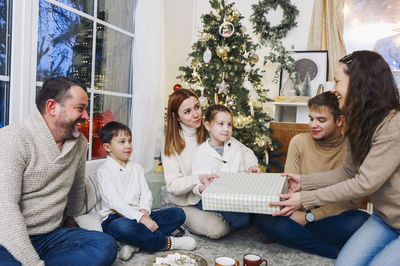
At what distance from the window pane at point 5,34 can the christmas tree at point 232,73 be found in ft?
5.40

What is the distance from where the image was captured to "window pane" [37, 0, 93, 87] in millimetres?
2420

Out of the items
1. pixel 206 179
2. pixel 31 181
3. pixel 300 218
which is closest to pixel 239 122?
pixel 206 179

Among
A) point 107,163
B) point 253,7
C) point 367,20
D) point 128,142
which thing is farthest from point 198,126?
point 367,20

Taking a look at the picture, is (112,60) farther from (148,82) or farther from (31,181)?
(31,181)

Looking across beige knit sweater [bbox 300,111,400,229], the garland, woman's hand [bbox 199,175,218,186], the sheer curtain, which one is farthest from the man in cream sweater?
the sheer curtain

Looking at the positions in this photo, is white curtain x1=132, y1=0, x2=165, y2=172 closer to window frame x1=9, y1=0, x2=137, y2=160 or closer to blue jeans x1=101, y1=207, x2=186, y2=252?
window frame x1=9, y1=0, x2=137, y2=160

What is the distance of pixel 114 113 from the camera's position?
10.7 feet

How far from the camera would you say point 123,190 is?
2.22m

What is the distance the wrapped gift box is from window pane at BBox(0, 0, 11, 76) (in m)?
1.50

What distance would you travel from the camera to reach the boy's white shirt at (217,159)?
237cm

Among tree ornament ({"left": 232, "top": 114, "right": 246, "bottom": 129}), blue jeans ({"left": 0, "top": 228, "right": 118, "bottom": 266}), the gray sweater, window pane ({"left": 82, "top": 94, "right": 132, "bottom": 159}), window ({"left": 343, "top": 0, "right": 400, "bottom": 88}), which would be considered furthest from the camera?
window ({"left": 343, "top": 0, "right": 400, "bottom": 88})

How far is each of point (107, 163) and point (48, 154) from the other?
694 mm

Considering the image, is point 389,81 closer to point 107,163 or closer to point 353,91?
point 353,91

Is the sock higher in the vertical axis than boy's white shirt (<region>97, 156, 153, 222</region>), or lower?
lower
